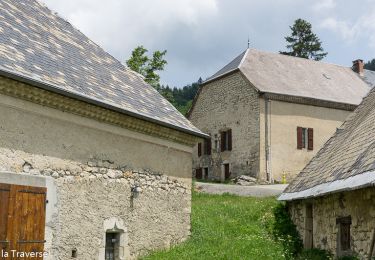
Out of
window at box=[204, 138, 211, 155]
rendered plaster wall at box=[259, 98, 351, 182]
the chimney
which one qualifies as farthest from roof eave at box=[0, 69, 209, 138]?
the chimney

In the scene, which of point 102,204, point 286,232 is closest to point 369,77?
point 286,232

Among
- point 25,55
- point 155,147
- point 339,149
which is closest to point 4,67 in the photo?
point 25,55

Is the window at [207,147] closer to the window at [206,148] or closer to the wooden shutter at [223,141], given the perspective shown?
the window at [206,148]

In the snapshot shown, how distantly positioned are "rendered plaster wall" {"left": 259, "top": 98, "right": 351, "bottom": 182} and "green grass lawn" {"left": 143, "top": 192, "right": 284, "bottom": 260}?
11.4 meters

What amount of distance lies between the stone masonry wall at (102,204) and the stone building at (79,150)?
0.02m

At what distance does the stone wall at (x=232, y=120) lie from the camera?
94.5 feet

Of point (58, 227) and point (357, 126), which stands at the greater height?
point (357, 126)

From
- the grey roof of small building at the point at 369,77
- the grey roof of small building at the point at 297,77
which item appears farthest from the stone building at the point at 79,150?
the grey roof of small building at the point at 369,77

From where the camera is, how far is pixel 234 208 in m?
16.2

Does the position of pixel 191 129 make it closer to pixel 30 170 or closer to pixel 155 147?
pixel 155 147

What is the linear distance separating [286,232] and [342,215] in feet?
10.9

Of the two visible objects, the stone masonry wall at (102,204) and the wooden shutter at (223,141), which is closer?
the stone masonry wall at (102,204)

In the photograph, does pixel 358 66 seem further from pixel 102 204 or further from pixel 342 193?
pixel 102 204

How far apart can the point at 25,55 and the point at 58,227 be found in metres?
3.32
